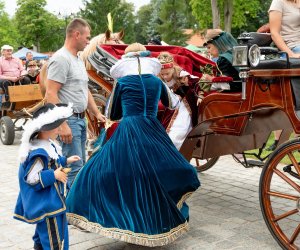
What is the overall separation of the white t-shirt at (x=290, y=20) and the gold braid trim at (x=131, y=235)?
6.23ft

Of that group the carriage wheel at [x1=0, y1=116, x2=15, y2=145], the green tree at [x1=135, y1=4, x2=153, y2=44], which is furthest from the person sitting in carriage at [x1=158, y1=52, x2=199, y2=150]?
the green tree at [x1=135, y1=4, x2=153, y2=44]

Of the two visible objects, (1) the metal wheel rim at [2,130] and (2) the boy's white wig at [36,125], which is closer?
(2) the boy's white wig at [36,125]

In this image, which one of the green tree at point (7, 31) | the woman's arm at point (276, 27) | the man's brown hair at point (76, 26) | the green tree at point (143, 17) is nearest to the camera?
the woman's arm at point (276, 27)

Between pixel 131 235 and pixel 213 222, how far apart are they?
4.22 ft

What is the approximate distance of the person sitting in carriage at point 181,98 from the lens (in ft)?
13.5

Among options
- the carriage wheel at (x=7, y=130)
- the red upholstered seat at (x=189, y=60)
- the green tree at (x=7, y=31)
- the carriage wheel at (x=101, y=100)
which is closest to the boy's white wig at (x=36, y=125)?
the red upholstered seat at (x=189, y=60)

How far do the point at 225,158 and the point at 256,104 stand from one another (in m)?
4.02

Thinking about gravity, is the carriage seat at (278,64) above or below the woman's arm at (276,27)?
below

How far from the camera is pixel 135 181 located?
338cm

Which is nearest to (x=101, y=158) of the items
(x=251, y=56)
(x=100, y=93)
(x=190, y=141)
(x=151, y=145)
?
(x=151, y=145)

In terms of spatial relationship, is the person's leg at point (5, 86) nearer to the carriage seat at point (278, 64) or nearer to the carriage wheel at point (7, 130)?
the carriage wheel at point (7, 130)

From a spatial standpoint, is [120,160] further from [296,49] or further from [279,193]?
[296,49]

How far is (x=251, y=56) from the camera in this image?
3.28m

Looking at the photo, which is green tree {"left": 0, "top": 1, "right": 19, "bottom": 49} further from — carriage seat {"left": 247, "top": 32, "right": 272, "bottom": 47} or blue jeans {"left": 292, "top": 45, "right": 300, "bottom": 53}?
blue jeans {"left": 292, "top": 45, "right": 300, "bottom": 53}
